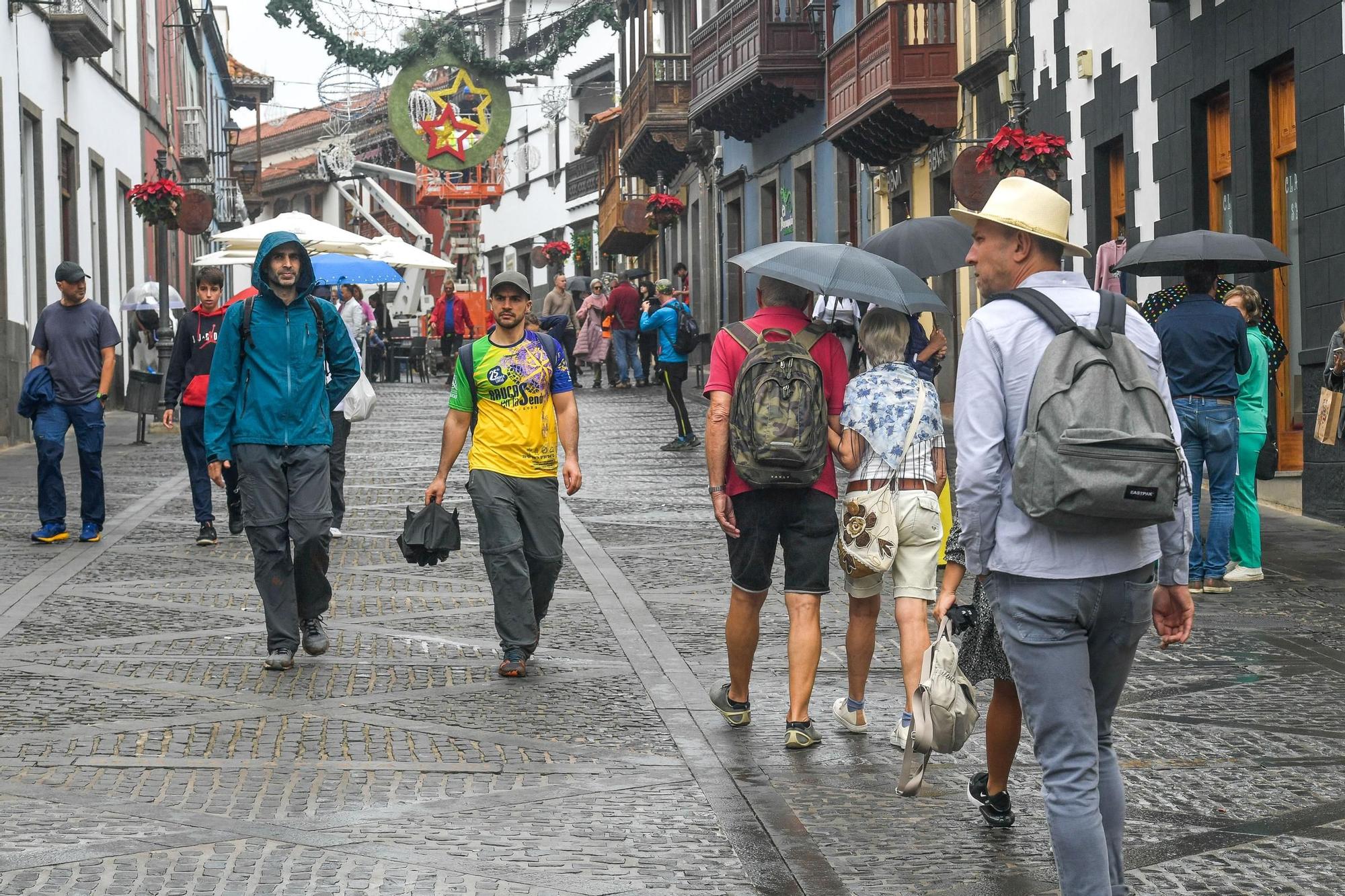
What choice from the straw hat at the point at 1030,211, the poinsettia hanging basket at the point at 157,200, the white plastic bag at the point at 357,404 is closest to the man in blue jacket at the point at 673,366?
the poinsettia hanging basket at the point at 157,200

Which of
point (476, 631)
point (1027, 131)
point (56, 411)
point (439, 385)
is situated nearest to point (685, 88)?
point (439, 385)

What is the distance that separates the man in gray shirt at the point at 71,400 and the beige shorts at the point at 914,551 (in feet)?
23.6

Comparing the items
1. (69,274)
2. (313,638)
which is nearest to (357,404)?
(69,274)

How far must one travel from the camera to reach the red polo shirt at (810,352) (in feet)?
21.3

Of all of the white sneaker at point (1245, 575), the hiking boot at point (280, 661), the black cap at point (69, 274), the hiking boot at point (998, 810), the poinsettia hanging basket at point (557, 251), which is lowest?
the hiking boot at point (998, 810)

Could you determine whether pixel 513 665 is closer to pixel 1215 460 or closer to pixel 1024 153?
pixel 1215 460

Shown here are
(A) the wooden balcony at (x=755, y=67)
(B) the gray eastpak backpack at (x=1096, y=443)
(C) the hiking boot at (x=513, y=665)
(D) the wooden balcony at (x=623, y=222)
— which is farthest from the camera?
(D) the wooden balcony at (x=623, y=222)

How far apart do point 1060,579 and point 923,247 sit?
3735mm

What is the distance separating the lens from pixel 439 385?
1412 inches

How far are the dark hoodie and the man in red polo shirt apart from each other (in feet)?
22.1

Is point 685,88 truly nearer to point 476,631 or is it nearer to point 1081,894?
point 476,631

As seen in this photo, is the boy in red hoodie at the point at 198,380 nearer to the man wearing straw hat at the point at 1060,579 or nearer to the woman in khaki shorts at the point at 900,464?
the woman in khaki shorts at the point at 900,464

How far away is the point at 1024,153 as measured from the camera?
1551cm

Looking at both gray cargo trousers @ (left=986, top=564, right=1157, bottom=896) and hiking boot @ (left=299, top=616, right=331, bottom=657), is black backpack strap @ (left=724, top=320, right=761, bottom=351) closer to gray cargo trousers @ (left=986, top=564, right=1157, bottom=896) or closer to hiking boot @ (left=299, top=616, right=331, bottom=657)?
gray cargo trousers @ (left=986, top=564, right=1157, bottom=896)
